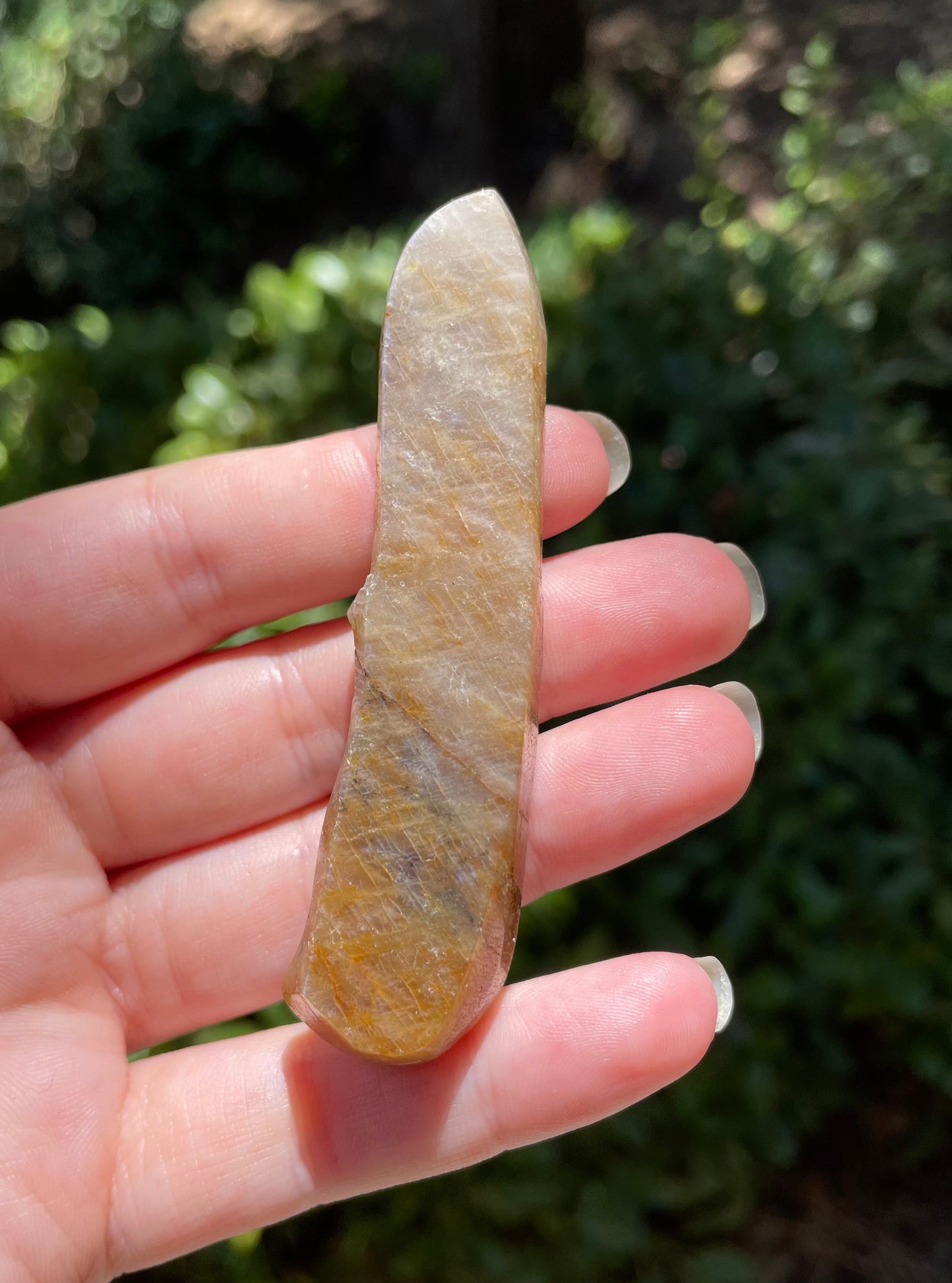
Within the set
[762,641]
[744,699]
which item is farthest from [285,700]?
[762,641]

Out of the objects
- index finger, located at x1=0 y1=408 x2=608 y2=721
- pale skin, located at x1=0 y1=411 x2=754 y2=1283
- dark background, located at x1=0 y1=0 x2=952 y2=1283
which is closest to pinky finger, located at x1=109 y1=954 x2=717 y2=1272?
pale skin, located at x1=0 y1=411 x2=754 y2=1283

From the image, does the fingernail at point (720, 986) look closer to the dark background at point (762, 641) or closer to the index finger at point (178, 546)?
the dark background at point (762, 641)

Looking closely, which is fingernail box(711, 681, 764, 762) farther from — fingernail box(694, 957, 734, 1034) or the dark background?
the dark background

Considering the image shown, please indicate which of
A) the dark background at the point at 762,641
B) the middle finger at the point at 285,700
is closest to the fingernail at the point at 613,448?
the middle finger at the point at 285,700

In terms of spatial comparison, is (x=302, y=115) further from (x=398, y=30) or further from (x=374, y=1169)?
(x=374, y=1169)

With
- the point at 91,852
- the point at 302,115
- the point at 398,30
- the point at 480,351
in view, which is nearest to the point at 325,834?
the point at 91,852

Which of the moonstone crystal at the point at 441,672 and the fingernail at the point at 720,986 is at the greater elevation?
the moonstone crystal at the point at 441,672
